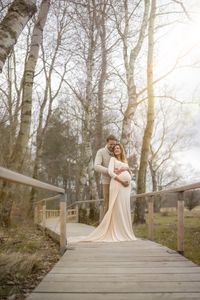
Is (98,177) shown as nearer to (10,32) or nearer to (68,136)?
(68,136)

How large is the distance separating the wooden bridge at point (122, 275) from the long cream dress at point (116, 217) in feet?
5.47

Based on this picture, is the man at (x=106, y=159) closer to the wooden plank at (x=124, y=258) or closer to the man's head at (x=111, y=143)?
the man's head at (x=111, y=143)

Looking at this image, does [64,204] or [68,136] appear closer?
[64,204]

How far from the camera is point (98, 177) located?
30.5 metres

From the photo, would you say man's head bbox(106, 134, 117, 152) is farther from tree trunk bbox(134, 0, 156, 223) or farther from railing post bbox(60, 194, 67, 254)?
tree trunk bbox(134, 0, 156, 223)

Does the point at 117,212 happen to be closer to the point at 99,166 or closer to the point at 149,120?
the point at 99,166

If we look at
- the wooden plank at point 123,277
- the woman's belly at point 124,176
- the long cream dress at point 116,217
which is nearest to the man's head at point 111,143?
the long cream dress at point 116,217

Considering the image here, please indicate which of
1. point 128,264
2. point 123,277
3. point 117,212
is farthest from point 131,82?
point 123,277

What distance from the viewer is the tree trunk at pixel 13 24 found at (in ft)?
19.2

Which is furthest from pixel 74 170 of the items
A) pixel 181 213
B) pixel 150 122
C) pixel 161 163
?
pixel 181 213

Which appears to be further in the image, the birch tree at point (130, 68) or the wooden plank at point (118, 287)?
the birch tree at point (130, 68)

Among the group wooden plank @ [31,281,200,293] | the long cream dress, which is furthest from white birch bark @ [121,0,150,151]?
wooden plank @ [31,281,200,293]

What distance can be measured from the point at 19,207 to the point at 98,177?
1507cm

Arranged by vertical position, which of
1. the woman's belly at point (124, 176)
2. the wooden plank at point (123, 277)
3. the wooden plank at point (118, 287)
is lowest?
the wooden plank at point (118, 287)
